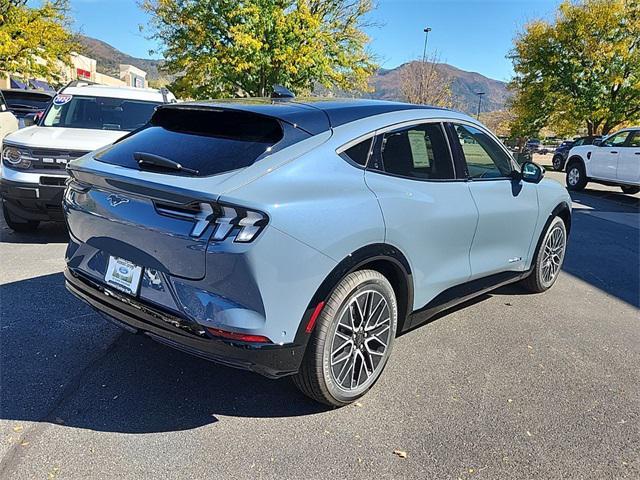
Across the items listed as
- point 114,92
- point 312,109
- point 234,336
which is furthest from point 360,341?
point 114,92

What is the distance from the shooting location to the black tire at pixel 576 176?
14617mm

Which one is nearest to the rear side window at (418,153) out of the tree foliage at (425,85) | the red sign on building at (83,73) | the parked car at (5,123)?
the parked car at (5,123)

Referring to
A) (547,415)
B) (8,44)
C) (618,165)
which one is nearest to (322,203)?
(547,415)

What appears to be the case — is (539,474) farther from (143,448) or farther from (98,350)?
(98,350)

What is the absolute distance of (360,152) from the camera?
287 centimetres

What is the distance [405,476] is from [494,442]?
61 centimetres

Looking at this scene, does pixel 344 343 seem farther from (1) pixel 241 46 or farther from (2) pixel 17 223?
(1) pixel 241 46

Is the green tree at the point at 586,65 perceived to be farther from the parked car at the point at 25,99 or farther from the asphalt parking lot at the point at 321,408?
the asphalt parking lot at the point at 321,408

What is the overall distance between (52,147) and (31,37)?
64.3 ft

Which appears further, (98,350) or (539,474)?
(98,350)

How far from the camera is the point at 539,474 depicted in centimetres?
245

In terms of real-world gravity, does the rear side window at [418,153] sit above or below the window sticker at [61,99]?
below

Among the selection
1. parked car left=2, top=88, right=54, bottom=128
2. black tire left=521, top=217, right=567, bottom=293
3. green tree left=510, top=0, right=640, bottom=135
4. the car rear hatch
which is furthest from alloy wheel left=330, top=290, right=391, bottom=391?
green tree left=510, top=0, right=640, bottom=135

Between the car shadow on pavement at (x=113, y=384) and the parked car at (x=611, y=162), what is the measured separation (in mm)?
12892
